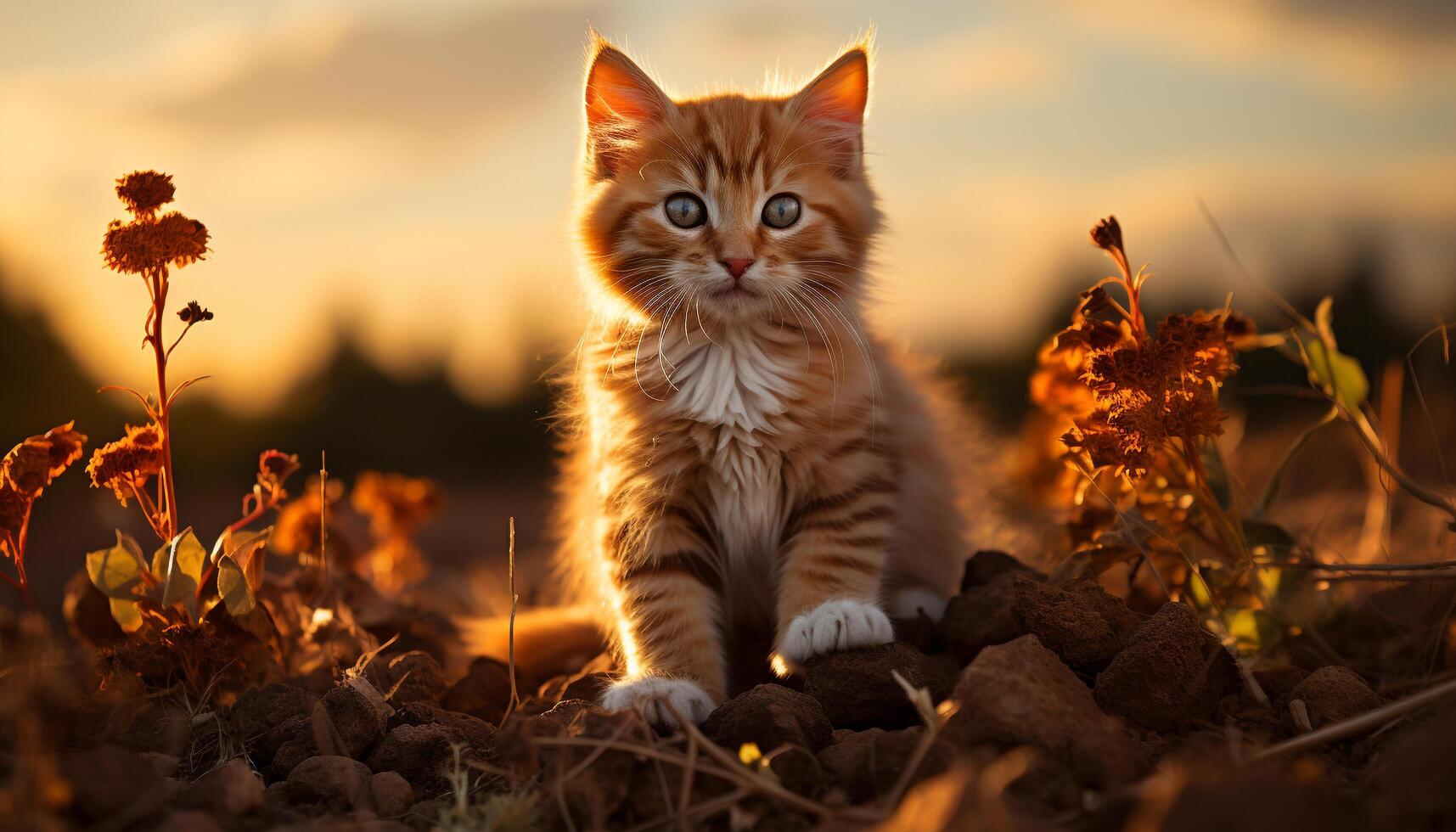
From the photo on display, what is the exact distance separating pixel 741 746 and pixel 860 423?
0.83 meters

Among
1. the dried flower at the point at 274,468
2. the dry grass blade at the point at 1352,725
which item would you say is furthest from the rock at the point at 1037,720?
the dried flower at the point at 274,468

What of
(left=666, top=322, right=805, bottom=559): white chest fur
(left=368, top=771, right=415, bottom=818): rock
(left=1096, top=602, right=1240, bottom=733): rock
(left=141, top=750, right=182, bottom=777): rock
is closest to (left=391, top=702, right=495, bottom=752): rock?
(left=368, top=771, right=415, bottom=818): rock

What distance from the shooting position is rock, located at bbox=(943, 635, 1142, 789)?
1238mm

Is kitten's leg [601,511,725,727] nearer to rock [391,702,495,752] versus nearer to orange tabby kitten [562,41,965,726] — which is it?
orange tabby kitten [562,41,965,726]

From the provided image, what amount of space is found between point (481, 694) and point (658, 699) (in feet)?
1.89

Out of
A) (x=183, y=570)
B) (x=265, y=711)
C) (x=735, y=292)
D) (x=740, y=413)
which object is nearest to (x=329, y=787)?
(x=265, y=711)

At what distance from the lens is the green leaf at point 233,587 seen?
1.81 metres

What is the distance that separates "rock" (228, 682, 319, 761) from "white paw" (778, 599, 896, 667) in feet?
2.71

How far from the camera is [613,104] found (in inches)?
89.6

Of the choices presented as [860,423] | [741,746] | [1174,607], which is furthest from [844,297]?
[741,746]

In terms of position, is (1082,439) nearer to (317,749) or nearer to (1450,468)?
(317,749)

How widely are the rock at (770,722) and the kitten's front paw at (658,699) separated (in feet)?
0.39

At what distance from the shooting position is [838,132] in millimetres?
2314

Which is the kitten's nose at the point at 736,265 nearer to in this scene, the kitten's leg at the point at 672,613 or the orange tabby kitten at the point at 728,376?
the orange tabby kitten at the point at 728,376
